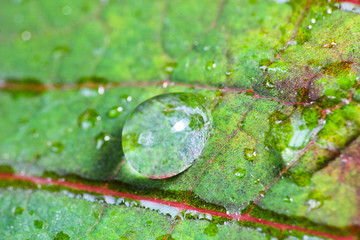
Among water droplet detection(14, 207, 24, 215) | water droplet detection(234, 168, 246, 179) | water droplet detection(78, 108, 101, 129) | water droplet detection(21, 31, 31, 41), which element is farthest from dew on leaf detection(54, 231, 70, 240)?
water droplet detection(21, 31, 31, 41)

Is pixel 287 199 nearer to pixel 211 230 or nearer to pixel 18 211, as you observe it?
pixel 211 230

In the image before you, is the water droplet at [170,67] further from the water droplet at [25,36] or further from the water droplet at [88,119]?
the water droplet at [25,36]

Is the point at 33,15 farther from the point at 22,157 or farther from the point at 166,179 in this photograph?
the point at 166,179

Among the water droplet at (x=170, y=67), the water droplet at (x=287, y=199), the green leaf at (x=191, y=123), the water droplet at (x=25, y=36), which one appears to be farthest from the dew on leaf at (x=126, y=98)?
the water droplet at (x=287, y=199)

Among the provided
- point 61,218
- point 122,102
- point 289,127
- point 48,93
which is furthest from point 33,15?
point 289,127

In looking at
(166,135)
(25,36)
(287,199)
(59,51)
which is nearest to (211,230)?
(287,199)

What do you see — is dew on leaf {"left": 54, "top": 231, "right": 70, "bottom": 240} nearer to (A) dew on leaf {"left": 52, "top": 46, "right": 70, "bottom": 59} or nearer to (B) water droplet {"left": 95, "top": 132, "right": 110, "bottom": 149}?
(B) water droplet {"left": 95, "top": 132, "right": 110, "bottom": 149}
